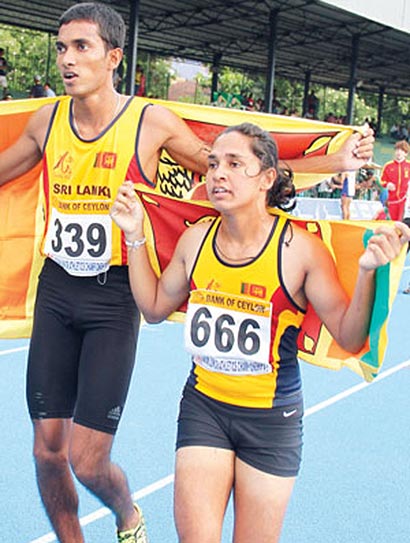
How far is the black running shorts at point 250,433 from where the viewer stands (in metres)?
2.74

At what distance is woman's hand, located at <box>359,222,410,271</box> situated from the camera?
98.7 inches

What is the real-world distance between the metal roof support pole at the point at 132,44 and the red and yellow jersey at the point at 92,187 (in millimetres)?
17276

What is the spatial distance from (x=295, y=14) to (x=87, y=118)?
21.6 metres

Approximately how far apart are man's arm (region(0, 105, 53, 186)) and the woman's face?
0.98 m

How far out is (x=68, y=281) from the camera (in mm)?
3283

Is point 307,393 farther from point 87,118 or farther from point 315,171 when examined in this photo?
point 87,118

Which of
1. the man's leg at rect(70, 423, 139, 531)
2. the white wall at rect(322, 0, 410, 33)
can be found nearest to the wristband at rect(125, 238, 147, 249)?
the man's leg at rect(70, 423, 139, 531)

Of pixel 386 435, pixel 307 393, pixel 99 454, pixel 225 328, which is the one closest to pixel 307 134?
pixel 225 328

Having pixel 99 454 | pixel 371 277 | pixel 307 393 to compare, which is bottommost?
pixel 307 393

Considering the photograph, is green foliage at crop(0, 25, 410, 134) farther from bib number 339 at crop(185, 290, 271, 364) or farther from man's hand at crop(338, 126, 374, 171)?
bib number 339 at crop(185, 290, 271, 364)

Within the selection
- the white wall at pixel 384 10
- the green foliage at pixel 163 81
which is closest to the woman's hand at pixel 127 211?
the white wall at pixel 384 10

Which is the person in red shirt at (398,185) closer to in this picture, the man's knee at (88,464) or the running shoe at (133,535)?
the running shoe at (133,535)

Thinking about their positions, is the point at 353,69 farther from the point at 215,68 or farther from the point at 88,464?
the point at 88,464

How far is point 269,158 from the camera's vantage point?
2.88 meters
